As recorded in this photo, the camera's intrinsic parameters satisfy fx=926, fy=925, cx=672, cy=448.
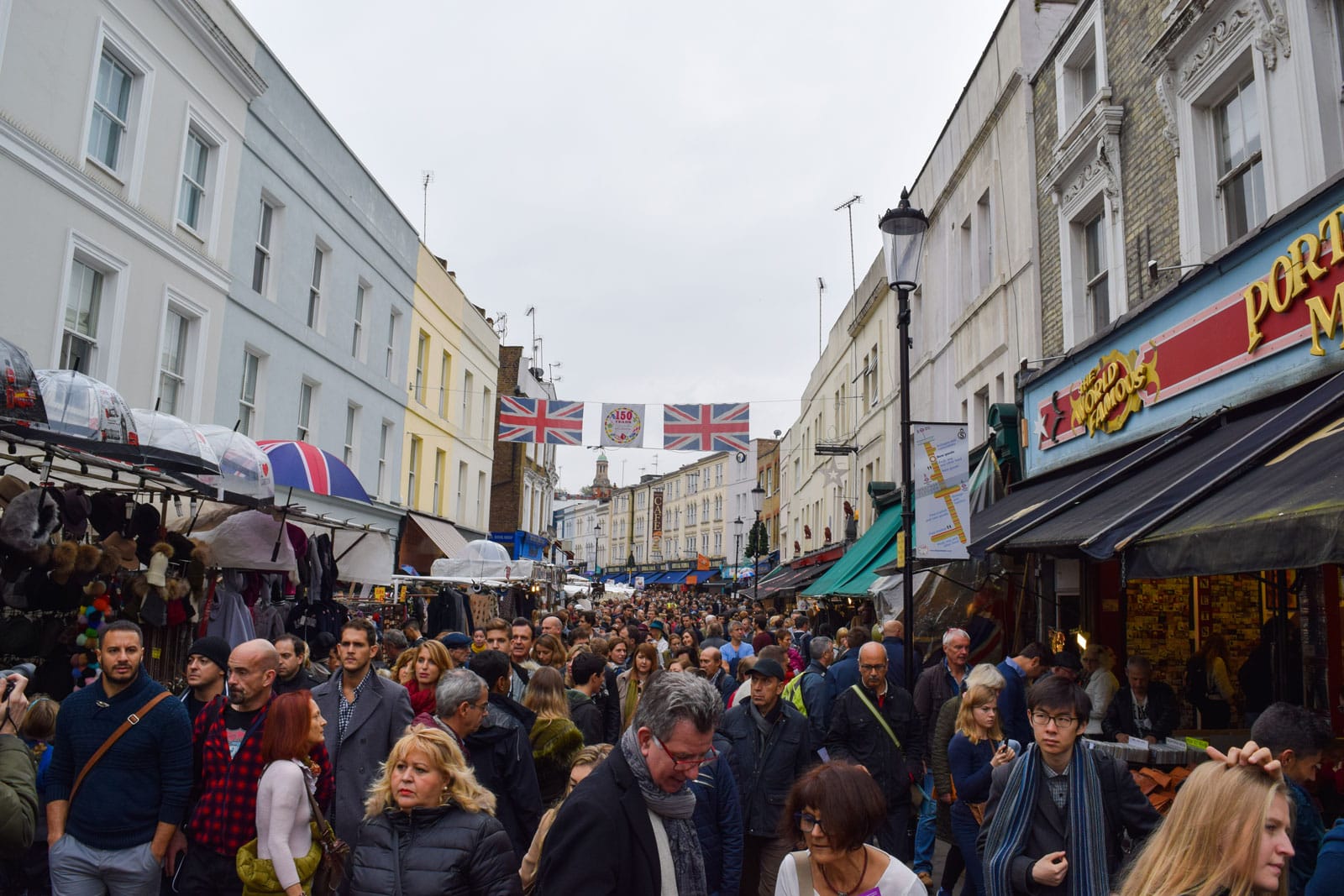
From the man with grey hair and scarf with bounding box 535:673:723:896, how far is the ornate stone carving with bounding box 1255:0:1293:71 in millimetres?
8129

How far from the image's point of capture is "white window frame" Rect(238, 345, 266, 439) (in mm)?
15305

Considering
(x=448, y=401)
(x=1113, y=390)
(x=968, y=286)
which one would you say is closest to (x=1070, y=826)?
(x=1113, y=390)

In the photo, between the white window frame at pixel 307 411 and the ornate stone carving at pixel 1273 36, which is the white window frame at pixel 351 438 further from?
the ornate stone carving at pixel 1273 36

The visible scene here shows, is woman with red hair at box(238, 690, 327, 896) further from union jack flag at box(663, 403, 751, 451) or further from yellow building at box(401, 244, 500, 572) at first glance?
yellow building at box(401, 244, 500, 572)

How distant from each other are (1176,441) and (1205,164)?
3.09 m

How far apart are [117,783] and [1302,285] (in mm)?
8624

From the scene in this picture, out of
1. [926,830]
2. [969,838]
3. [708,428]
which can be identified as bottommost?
[926,830]

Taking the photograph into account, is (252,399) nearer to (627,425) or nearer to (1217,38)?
(627,425)

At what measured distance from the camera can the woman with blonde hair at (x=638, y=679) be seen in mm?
7711

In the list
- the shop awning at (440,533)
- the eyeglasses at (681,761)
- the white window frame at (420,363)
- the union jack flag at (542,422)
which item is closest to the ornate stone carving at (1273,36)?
the eyeglasses at (681,761)

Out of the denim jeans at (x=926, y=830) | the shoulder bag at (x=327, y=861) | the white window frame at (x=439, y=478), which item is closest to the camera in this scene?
the shoulder bag at (x=327, y=861)

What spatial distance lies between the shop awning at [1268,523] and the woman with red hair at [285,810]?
4.87 m

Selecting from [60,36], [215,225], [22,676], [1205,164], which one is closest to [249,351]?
[215,225]

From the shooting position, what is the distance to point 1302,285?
23.6 ft
